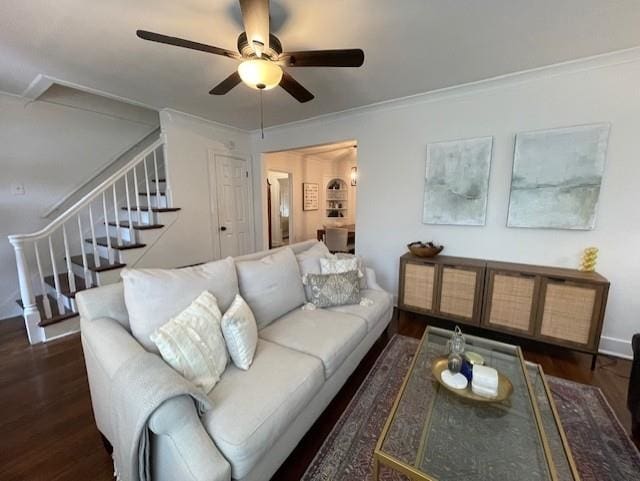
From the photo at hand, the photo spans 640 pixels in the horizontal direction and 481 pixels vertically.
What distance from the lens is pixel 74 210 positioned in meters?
2.72

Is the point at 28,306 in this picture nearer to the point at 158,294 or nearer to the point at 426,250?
Answer: the point at 158,294

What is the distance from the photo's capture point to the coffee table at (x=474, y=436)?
1.06 m

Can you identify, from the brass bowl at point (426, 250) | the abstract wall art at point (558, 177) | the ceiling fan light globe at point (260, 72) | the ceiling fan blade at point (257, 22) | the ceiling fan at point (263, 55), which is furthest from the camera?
the brass bowl at point (426, 250)

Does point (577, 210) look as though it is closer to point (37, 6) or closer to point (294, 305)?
point (294, 305)

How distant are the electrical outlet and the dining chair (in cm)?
452

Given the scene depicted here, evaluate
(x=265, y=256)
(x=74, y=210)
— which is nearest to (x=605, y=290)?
(x=265, y=256)

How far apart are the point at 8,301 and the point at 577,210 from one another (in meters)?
5.88

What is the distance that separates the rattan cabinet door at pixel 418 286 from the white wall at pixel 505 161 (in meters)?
0.45

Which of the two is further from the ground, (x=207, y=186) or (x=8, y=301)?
(x=207, y=186)

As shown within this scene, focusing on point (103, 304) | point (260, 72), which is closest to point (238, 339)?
point (103, 304)

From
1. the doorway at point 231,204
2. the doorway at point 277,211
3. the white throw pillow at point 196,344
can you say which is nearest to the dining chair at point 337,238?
the doorway at point 277,211

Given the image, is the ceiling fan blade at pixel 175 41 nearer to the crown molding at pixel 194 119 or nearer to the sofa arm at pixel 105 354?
the sofa arm at pixel 105 354

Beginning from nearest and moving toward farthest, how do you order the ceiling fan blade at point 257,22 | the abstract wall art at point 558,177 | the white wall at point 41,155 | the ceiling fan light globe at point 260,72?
the ceiling fan blade at point 257,22
the ceiling fan light globe at point 260,72
the abstract wall art at point 558,177
the white wall at point 41,155

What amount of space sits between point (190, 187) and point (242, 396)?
325 cm
